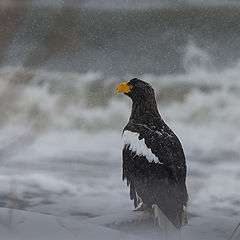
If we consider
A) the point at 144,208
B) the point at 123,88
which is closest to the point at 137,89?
the point at 123,88

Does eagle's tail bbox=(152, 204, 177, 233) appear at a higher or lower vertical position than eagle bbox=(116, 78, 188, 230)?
lower

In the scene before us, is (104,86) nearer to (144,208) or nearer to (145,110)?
(145,110)

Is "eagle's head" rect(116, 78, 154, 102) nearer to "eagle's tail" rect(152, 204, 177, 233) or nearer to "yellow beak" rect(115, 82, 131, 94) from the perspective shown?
"yellow beak" rect(115, 82, 131, 94)

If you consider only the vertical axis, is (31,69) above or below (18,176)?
above

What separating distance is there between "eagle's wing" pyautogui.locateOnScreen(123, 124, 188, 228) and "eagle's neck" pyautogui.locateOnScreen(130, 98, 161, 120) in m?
0.04

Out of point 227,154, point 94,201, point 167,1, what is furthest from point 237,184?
point 167,1

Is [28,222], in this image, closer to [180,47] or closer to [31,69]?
[31,69]

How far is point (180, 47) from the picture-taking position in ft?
3.30

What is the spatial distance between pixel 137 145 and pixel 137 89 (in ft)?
0.45

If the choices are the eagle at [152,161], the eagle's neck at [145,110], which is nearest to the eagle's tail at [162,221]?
the eagle at [152,161]

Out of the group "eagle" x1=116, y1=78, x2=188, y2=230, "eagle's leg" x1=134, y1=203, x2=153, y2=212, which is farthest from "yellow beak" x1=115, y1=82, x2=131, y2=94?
"eagle's leg" x1=134, y1=203, x2=153, y2=212

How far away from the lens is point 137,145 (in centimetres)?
95

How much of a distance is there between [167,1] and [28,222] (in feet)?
1.86

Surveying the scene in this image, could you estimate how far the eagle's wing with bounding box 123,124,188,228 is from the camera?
892 mm
